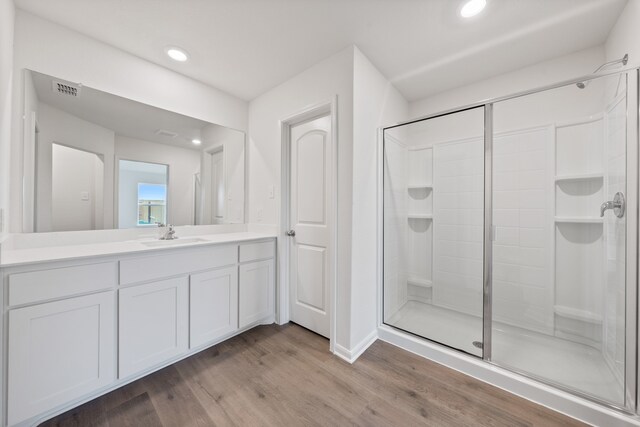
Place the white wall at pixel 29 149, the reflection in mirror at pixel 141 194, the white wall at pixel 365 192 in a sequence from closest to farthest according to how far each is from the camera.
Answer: the white wall at pixel 29 149 → the white wall at pixel 365 192 → the reflection in mirror at pixel 141 194

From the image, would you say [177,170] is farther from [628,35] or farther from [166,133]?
[628,35]

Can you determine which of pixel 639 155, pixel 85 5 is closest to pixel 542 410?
pixel 639 155

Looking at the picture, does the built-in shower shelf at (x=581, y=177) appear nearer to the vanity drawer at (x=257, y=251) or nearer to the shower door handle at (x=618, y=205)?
the shower door handle at (x=618, y=205)

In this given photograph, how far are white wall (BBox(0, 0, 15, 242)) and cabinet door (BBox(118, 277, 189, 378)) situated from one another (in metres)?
0.73

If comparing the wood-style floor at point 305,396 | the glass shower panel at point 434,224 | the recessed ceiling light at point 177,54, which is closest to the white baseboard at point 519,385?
the wood-style floor at point 305,396

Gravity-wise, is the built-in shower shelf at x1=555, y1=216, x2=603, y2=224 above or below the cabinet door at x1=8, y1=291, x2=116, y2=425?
above

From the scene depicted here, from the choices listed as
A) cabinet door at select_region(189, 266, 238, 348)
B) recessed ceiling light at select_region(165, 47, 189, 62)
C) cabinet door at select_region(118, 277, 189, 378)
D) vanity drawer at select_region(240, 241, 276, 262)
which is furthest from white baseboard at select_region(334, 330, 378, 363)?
recessed ceiling light at select_region(165, 47, 189, 62)

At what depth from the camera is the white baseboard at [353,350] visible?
6.03 ft

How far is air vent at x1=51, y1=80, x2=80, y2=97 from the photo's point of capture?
1662 millimetres

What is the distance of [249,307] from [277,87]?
2.15 metres

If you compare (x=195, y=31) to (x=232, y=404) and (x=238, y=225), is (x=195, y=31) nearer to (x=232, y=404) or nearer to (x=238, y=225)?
(x=238, y=225)

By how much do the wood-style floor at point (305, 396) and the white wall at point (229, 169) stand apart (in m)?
1.35

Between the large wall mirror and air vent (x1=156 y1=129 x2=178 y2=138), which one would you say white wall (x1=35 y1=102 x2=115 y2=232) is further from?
air vent (x1=156 y1=129 x2=178 y2=138)

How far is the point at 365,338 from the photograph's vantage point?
2.02m
